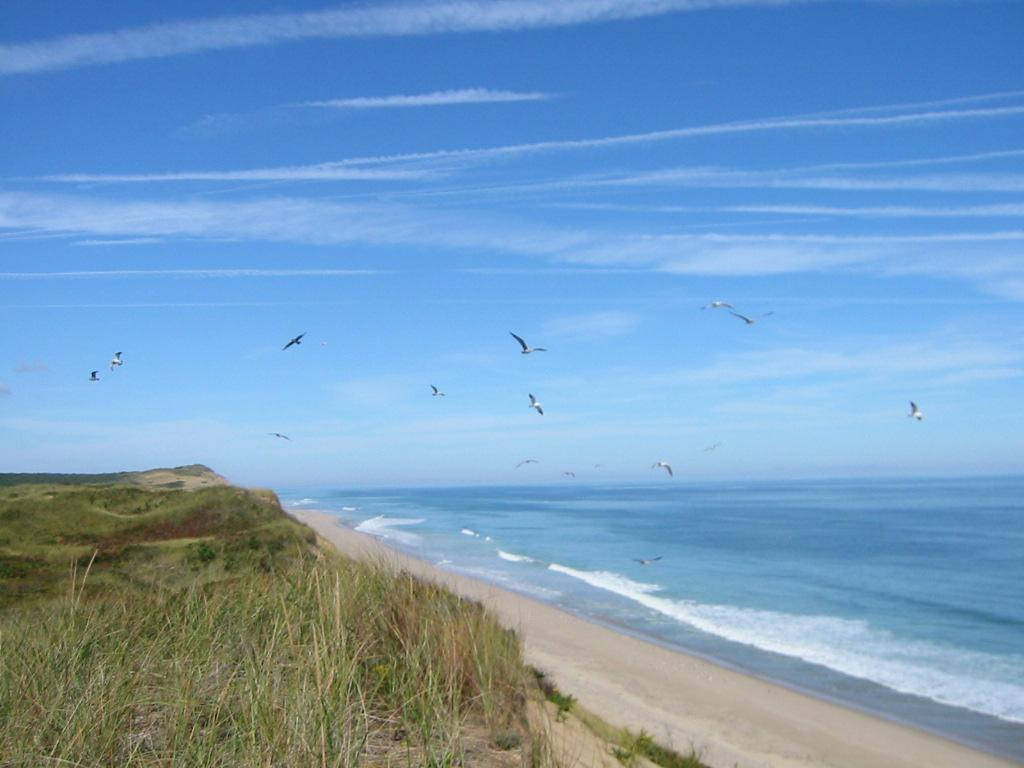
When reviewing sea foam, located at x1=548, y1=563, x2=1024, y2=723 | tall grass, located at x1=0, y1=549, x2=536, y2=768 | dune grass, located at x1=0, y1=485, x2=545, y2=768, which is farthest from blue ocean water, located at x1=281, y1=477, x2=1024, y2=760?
tall grass, located at x1=0, y1=549, x2=536, y2=768

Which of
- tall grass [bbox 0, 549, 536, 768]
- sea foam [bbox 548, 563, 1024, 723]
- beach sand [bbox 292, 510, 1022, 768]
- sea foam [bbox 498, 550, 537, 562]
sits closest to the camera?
tall grass [bbox 0, 549, 536, 768]

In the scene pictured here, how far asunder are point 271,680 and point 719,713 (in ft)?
45.8

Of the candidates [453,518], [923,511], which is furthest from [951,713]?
[923,511]

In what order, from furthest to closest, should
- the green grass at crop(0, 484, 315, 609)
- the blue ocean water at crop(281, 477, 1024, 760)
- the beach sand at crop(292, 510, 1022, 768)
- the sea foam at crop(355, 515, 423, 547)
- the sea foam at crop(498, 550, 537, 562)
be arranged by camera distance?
the sea foam at crop(355, 515, 423, 547), the sea foam at crop(498, 550, 537, 562), the blue ocean water at crop(281, 477, 1024, 760), the green grass at crop(0, 484, 315, 609), the beach sand at crop(292, 510, 1022, 768)

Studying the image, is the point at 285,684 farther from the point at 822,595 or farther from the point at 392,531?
the point at 392,531

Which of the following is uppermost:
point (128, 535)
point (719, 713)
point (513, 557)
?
point (128, 535)

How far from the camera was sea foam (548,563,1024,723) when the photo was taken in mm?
21156

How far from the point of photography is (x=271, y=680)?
634cm

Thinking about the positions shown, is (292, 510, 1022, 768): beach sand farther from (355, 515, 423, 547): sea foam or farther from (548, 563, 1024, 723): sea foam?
(355, 515, 423, 547): sea foam

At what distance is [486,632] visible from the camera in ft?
28.3

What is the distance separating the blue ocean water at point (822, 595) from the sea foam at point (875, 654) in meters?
0.07

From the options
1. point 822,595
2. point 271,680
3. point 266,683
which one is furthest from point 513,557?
point 266,683

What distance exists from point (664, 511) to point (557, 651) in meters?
90.9

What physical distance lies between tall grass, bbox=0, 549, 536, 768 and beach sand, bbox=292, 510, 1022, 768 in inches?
123
